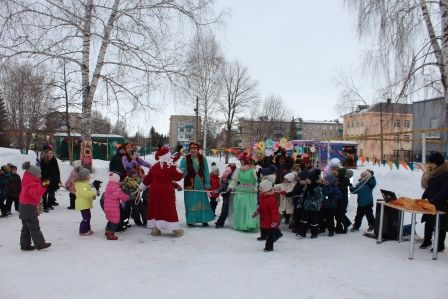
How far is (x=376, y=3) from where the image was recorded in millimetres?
10812

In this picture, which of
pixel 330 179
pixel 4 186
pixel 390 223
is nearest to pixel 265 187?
pixel 330 179

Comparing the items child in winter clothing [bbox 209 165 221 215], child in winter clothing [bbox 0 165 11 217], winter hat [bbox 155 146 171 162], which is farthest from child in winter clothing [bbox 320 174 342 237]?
child in winter clothing [bbox 0 165 11 217]

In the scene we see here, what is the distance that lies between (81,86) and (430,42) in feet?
39.4

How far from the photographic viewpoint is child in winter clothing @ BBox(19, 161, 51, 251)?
6.52 metres

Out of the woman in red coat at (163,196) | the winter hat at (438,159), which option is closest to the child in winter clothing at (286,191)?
the woman in red coat at (163,196)

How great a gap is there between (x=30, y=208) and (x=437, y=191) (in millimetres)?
6594

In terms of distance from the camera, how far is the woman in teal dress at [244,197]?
8.67 metres

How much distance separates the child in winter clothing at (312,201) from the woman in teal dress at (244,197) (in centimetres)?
104

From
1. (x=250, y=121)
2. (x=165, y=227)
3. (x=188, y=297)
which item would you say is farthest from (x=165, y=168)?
(x=250, y=121)

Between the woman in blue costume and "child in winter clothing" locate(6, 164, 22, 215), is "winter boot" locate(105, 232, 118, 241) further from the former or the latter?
"child in winter clothing" locate(6, 164, 22, 215)

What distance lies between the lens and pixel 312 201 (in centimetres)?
815

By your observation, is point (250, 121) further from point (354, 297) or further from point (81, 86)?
point (354, 297)

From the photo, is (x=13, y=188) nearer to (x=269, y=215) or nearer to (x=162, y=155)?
(x=162, y=155)

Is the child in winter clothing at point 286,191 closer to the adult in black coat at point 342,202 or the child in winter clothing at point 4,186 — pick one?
the adult in black coat at point 342,202
